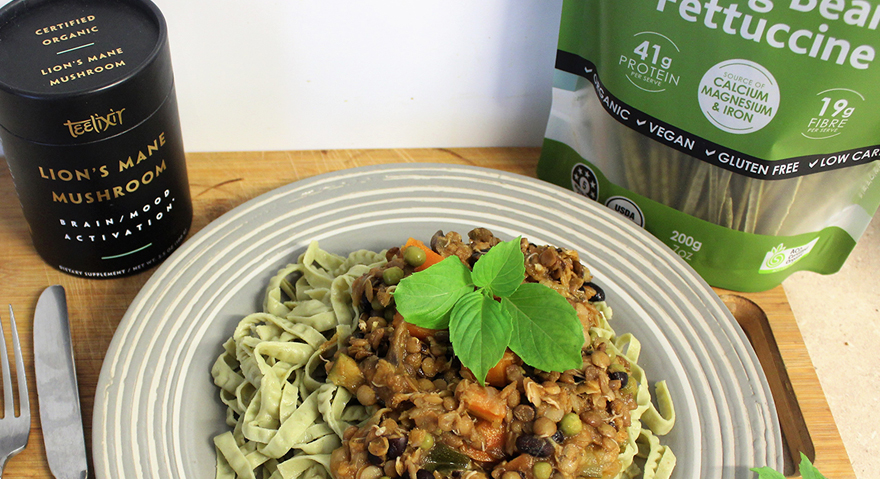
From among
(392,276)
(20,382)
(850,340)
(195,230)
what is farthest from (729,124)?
(20,382)

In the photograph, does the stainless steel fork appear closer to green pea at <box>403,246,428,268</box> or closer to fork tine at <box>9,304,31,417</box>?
fork tine at <box>9,304,31,417</box>

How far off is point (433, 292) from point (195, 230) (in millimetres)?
1853

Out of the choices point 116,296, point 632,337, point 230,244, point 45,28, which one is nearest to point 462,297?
point 632,337

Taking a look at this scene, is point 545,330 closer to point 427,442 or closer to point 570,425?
point 570,425

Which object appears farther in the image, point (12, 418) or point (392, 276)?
point (392, 276)

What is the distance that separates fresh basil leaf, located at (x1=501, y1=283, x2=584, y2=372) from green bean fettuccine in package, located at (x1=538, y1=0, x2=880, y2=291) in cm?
138

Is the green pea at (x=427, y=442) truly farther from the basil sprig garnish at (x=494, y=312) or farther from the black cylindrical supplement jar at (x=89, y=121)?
the black cylindrical supplement jar at (x=89, y=121)

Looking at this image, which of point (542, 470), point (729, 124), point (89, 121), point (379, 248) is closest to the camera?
point (542, 470)

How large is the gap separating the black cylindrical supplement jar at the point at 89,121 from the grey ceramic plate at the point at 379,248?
401 mm

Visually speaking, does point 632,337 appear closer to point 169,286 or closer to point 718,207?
point 718,207

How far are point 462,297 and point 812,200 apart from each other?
6.72 ft

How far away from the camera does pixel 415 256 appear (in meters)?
3.47

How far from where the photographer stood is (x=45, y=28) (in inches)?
129

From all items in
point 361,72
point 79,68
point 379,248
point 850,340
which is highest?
point 79,68
